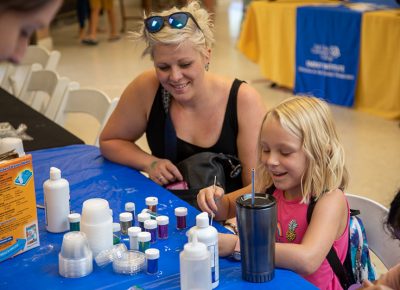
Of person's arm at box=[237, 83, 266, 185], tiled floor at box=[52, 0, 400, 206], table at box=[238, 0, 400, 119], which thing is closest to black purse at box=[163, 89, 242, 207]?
person's arm at box=[237, 83, 266, 185]

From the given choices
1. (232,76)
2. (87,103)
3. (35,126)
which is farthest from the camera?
(232,76)

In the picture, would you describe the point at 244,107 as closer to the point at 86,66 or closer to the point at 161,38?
the point at 161,38

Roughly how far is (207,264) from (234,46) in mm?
8035

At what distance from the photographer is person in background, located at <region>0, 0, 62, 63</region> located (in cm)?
95

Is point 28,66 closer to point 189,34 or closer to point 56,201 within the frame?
point 189,34

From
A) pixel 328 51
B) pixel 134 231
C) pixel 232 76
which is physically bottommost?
pixel 232 76

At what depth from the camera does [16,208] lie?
175cm

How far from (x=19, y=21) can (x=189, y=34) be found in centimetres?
153

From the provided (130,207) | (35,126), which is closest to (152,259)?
(130,207)

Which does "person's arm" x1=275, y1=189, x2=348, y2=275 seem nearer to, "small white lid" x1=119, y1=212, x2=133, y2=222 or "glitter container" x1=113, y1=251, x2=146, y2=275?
"glitter container" x1=113, y1=251, x2=146, y2=275

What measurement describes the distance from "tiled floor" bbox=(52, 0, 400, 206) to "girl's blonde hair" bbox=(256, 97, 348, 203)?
6.81ft

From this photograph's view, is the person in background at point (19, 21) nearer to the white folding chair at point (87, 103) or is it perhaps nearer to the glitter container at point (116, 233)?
the glitter container at point (116, 233)

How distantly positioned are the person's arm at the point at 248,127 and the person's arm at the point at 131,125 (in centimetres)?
32

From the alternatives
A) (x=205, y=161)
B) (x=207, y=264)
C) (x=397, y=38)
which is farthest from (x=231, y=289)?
(x=397, y=38)
